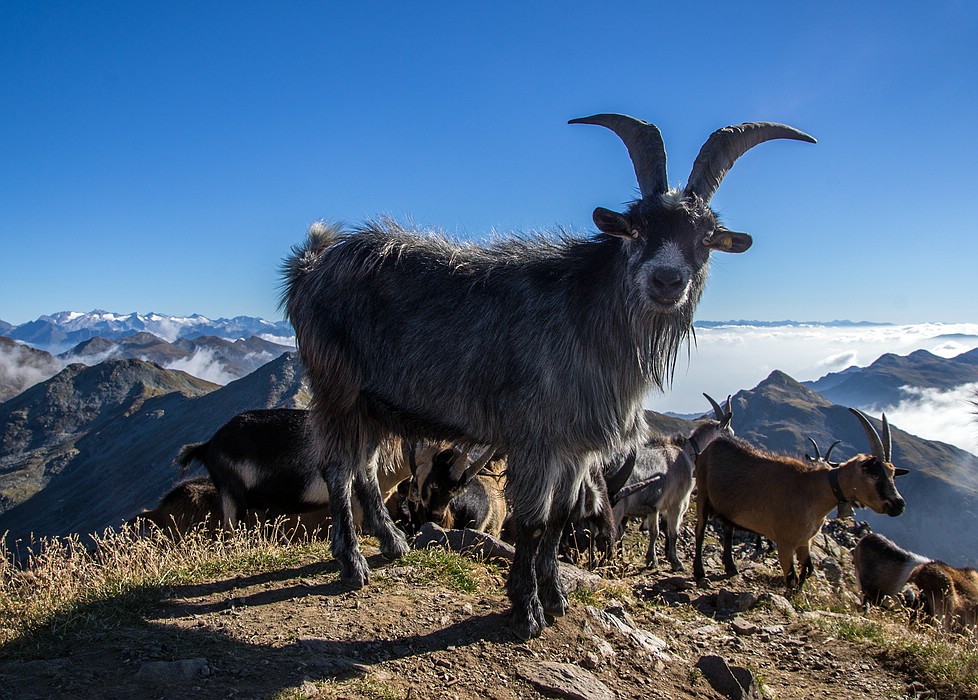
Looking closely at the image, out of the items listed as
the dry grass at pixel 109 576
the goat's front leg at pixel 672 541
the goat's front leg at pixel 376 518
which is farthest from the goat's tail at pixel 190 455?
the goat's front leg at pixel 672 541

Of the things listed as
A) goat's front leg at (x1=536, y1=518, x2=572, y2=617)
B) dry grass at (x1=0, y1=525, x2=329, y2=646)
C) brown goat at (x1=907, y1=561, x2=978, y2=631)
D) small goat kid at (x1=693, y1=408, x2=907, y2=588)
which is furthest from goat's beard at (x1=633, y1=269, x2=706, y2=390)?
brown goat at (x1=907, y1=561, x2=978, y2=631)

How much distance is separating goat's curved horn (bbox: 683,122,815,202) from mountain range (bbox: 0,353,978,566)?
1928 inches

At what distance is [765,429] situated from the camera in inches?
5226

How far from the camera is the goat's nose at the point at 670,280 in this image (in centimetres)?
394

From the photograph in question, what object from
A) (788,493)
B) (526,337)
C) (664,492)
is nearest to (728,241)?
(526,337)

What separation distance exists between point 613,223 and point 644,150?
0.91 m

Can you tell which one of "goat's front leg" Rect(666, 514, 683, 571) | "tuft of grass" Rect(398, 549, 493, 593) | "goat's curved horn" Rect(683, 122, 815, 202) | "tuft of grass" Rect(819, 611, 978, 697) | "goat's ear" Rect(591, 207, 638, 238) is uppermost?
"goat's curved horn" Rect(683, 122, 815, 202)

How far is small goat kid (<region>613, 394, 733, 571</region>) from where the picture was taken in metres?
10.1

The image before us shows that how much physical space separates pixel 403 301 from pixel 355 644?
2.27 m

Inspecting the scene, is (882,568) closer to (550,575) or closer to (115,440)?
(550,575)

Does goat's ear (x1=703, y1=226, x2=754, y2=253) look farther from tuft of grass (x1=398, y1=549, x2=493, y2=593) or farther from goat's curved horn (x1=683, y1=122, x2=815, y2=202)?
tuft of grass (x1=398, y1=549, x2=493, y2=593)

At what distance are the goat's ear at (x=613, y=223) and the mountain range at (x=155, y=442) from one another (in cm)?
4969

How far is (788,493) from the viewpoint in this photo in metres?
7.78

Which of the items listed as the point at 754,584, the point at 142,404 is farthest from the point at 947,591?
the point at 142,404
